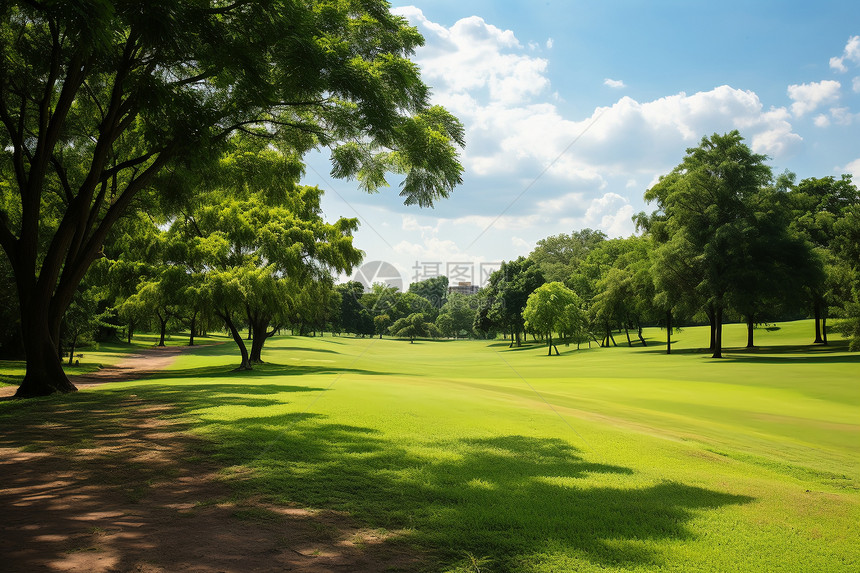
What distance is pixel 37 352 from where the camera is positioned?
14.2m

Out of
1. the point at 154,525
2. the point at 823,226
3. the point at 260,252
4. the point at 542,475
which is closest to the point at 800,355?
the point at 823,226

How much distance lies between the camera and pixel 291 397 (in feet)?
47.0

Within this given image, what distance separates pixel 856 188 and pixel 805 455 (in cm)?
6818

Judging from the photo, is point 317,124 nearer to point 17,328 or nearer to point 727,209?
point 17,328

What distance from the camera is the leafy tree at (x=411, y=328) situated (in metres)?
108

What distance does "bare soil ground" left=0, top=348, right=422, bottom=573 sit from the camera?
4035 mm

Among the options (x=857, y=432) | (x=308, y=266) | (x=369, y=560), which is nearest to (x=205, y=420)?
(x=369, y=560)

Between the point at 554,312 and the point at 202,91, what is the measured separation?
4860cm

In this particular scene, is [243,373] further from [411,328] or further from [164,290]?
[411,328]

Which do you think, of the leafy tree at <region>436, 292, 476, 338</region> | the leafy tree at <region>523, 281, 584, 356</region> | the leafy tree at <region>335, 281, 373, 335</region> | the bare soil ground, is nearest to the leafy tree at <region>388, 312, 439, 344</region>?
the leafy tree at <region>436, 292, 476, 338</region>

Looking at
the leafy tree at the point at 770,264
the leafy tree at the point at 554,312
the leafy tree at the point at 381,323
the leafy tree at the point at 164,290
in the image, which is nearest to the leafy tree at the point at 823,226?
the leafy tree at the point at 770,264

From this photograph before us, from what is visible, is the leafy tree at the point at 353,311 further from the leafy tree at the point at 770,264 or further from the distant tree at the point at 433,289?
the leafy tree at the point at 770,264

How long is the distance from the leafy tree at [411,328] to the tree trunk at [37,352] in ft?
298

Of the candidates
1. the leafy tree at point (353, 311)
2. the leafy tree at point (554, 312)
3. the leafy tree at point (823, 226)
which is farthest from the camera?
the leafy tree at point (353, 311)
